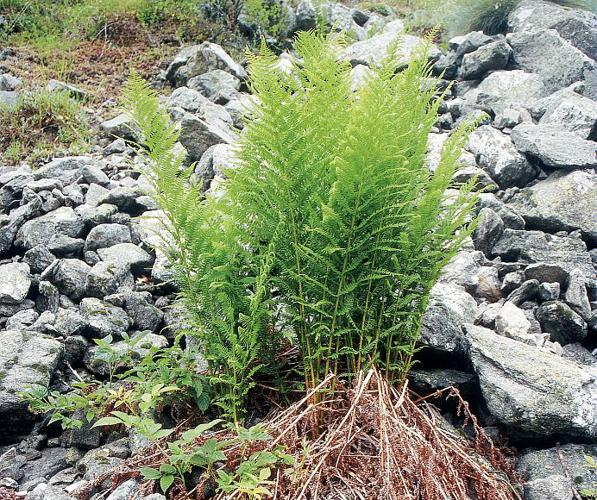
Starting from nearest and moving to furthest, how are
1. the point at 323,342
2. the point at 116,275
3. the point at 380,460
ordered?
the point at 380,460, the point at 323,342, the point at 116,275

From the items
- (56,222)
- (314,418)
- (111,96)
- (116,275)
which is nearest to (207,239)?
(314,418)

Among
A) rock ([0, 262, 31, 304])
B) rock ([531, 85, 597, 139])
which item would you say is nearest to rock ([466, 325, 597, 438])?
rock ([0, 262, 31, 304])

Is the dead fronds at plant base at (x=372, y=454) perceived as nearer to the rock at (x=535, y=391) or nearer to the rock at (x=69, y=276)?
the rock at (x=535, y=391)

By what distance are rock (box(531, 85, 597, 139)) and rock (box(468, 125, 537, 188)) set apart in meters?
0.66

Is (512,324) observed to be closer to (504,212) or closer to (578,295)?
(578,295)

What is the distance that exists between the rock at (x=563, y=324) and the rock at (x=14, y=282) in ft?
8.76

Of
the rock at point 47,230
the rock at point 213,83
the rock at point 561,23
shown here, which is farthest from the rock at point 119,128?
the rock at point 561,23

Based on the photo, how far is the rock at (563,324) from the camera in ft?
10.2

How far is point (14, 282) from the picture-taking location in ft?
10.8

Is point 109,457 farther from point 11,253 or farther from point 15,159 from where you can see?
point 15,159

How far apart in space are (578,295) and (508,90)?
3.27 m

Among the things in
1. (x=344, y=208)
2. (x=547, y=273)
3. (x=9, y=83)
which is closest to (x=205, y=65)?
(x=9, y=83)

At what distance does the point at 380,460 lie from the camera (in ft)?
6.52

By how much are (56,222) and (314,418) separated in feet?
7.53
